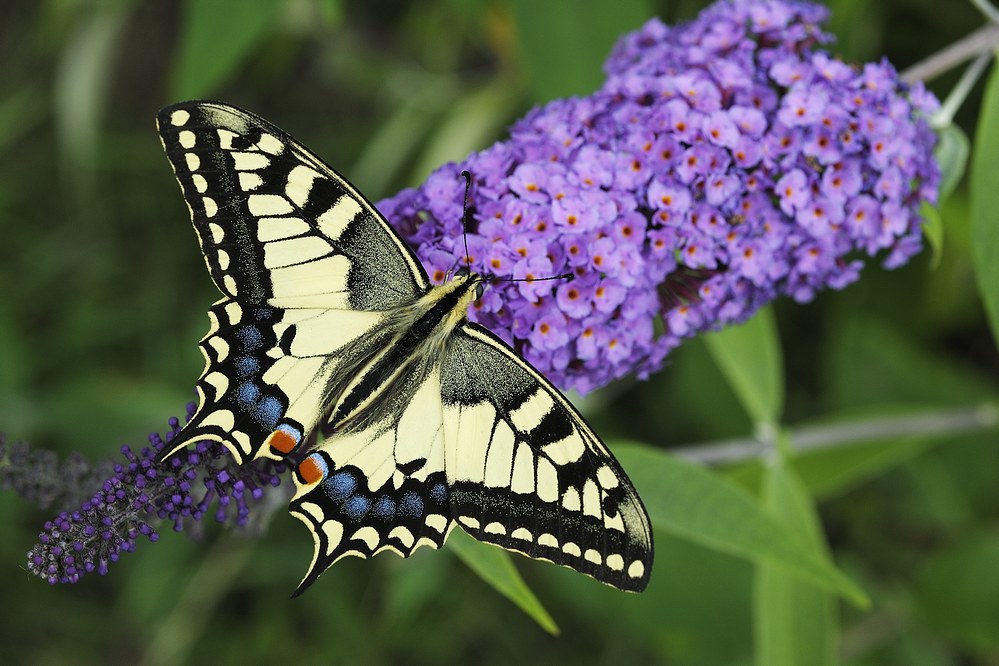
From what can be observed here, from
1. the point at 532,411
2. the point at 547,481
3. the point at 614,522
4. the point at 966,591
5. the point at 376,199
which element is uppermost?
the point at 376,199

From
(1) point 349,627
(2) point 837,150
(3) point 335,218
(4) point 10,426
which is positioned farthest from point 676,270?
(4) point 10,426

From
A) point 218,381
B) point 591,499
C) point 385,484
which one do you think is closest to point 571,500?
point 591,499

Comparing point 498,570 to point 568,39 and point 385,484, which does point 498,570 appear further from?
point 568,39

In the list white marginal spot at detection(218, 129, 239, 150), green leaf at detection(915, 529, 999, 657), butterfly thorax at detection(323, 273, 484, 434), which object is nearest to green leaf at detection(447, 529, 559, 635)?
butterfly thorax at detection(323, 273, 484, 434)

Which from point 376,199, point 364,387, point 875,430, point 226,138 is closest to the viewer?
point 226,138

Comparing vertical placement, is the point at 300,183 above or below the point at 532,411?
above

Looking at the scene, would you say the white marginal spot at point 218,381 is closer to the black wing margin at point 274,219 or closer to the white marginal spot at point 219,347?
the white marginal spot at point 219,347
